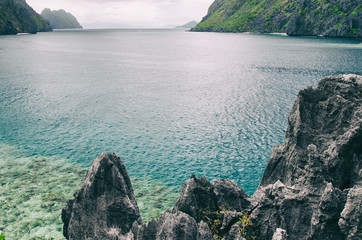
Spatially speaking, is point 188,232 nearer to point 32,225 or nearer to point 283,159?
point 283,159

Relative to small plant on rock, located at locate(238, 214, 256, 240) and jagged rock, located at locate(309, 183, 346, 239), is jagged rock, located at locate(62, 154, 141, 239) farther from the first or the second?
jagged rock, located at locate(309, 183, 346, 239)

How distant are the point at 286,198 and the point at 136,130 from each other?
34122mm

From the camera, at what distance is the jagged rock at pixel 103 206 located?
18592 millimetres

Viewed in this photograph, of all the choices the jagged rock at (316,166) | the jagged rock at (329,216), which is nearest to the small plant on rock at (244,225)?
the jagged rock at (316,166)

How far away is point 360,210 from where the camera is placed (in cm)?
1404

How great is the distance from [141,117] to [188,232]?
4096 centimetres

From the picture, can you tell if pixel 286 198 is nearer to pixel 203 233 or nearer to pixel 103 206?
pixel 203 233

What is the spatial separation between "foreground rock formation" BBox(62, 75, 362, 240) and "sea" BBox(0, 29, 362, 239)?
333 inches

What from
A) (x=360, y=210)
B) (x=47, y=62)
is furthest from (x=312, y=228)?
(x=47, y=62)

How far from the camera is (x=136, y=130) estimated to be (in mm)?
47875

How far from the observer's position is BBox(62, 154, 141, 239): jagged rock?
18.6 metres

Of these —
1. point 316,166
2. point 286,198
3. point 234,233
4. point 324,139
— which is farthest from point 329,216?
point 324,139

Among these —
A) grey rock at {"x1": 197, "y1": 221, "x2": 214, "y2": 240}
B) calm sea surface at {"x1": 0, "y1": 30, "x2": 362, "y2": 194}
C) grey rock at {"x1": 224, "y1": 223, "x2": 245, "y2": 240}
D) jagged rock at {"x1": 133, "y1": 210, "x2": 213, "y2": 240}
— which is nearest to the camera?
jagged rock at {"x1": 133, "y1": 210, "x2": 213, "y2": 240}

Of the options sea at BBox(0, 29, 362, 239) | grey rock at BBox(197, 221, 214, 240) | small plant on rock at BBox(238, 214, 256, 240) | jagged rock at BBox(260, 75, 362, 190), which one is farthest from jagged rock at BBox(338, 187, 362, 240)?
sea at BBox(0, 29, 362, 239)
